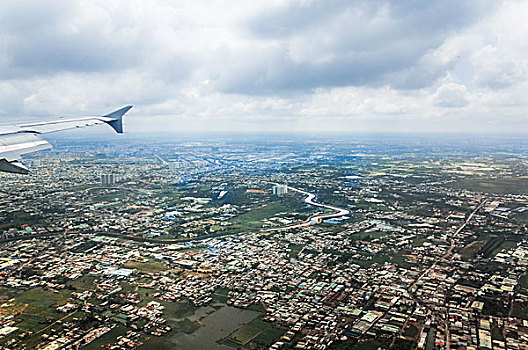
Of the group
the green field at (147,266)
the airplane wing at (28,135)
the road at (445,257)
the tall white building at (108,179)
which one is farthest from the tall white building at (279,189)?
the airplane wing at (28,135)

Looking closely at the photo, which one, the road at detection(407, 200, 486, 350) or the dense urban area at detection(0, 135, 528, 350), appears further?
the dense urban area at detection(0, 135, 528, 350)

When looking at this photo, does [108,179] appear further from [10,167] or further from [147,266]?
[10,167]

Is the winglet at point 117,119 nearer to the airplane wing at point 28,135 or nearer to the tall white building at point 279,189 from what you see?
the airplane wing at point 28,135

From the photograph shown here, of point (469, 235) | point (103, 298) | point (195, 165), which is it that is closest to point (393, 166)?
point (195, 165)

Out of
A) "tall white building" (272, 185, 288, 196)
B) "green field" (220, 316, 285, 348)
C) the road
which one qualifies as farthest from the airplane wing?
"tall white building" (272, 185, 288, 196)

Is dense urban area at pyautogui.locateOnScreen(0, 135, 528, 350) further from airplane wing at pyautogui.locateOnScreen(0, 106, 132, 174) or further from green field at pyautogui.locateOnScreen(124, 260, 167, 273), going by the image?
airplane wing at pyautogui.locateOnScreen(0, 106, 132, 174)

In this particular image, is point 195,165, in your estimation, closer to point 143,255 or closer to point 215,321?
point 143,255
